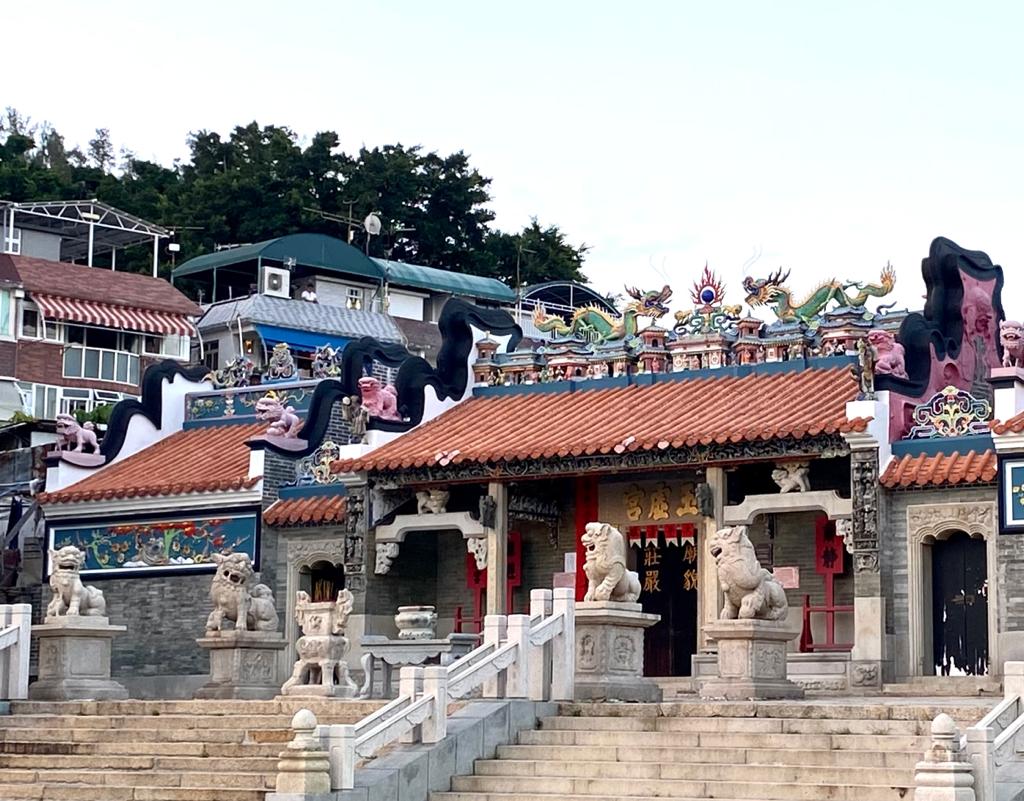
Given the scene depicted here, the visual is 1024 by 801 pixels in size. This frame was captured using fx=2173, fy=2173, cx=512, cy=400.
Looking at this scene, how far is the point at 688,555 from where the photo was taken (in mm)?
26500

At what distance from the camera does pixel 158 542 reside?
29438mm

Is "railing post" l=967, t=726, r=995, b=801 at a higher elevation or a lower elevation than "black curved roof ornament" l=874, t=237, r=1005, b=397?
lower

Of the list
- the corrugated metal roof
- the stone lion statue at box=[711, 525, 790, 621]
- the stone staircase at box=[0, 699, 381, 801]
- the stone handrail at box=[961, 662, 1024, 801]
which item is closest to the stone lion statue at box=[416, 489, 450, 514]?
the stone staircase at box=[0, 699, 381, 801]

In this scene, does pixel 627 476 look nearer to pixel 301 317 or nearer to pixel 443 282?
pixel 301 317

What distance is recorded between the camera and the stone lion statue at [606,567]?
66.2 feet

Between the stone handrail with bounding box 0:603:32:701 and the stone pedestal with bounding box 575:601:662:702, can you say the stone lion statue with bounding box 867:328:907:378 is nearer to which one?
the stone pedestal with bounding box 575:601:662:702

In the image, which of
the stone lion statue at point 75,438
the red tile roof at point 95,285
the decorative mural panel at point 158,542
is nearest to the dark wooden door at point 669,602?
the decorative mural panel at point 158,542

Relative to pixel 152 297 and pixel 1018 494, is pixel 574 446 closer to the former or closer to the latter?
pixel 1018 494

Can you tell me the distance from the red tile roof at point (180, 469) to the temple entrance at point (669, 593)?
5473 millimetres

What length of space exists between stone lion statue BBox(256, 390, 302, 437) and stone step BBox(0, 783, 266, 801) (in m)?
9.69

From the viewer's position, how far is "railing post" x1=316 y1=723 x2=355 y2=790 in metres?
17.0

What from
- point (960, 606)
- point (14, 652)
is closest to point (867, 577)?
point (960, 606)

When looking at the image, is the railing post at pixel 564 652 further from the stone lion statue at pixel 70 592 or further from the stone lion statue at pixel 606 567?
the stone lion statue at pixel 70 592

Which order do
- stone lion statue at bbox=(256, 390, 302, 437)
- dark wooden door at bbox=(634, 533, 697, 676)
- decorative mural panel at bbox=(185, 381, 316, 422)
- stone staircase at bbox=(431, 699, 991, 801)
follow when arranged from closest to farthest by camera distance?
1. stone staircase at bbox=(431, 699, 991, 801)
2. dark wooden door at bbox=(634, 533, 697, 676)
3. stone lion statue at bbox=(256, 390, 302, 437)
4. decorative mural panel at bbox=(185, 381, 316, 422)
